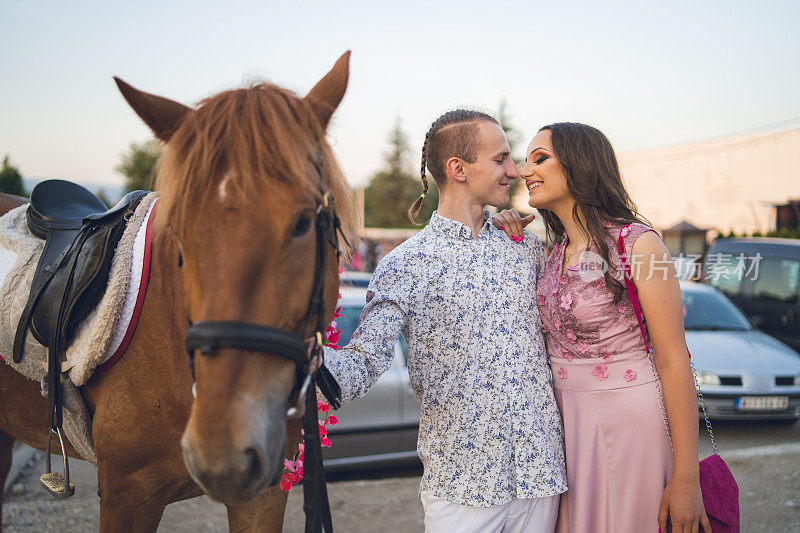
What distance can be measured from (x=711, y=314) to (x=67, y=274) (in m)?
7.19

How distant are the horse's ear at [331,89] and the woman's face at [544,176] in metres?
0.95

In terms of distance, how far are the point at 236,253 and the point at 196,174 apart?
0.80ft

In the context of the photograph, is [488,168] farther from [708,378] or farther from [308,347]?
[708,378]

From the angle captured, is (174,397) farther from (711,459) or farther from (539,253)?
(711,459)

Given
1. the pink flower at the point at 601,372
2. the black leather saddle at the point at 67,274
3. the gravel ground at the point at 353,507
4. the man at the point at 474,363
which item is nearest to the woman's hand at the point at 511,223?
the man at the point at 474,363

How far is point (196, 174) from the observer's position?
1.32 m

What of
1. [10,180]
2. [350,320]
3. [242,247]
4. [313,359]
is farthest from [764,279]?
[10,180]

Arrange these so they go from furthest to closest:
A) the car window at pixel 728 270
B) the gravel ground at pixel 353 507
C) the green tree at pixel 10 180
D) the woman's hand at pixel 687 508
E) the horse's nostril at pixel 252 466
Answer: the green tree at pixel 10 180 → the car window at pixel 728 270 → the gravel ground at pixel 353 507 → the woman's hand at pixel 687 508 → the horse's nostril at pixel 252 466

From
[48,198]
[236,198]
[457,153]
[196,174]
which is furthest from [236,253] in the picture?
[48,198]

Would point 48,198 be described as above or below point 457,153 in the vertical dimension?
below

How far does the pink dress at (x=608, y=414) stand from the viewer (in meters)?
1.99

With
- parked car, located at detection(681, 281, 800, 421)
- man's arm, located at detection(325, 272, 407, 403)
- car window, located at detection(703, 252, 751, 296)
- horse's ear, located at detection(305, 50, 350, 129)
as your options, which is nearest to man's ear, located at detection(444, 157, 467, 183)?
man's arm, located at detection(325, 272, 407, 403)

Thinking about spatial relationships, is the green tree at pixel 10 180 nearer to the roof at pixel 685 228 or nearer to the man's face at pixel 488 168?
the man's face at pixel 488 168

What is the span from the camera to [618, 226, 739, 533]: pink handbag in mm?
1890
